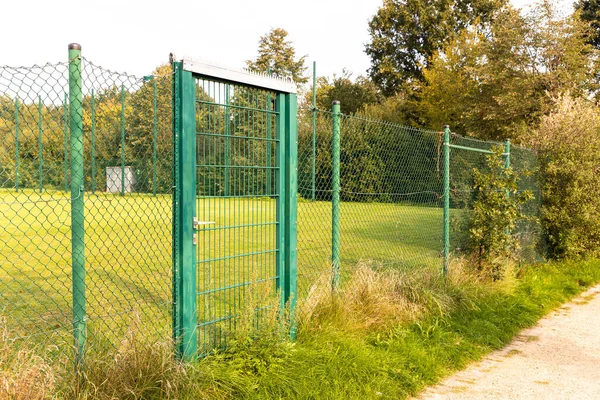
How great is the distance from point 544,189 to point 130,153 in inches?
328

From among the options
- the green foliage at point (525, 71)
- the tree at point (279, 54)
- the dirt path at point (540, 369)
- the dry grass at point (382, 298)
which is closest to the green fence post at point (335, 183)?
the dry grass at point (382, 298)

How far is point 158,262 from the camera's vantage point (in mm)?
9297

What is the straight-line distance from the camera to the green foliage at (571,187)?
952 cm

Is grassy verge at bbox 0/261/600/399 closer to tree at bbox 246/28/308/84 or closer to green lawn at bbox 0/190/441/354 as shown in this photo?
green lawn at bbox 0/190/441/354

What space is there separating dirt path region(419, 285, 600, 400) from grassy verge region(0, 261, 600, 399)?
0.49 ft

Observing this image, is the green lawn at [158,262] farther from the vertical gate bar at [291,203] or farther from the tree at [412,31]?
the tree at [412,31]

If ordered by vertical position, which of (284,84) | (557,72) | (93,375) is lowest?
(93,375)

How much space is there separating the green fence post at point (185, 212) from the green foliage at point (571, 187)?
26.2 ft

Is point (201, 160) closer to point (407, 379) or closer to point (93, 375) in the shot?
point (93, 375)

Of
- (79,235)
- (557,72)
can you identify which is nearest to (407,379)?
(79,235)

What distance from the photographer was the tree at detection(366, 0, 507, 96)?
118 ft

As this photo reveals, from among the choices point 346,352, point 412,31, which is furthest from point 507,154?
point 412,31

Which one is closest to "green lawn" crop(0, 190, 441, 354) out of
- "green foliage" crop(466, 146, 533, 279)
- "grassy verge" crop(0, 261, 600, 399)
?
"grassy verge" crop(0, 261, 600, 399)

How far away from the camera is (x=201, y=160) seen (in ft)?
12.5
